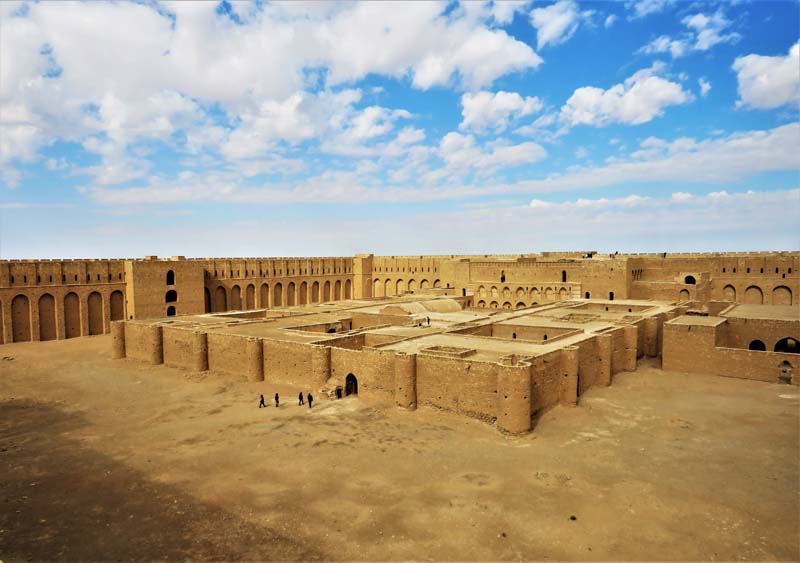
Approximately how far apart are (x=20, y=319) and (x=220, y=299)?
16.8 m

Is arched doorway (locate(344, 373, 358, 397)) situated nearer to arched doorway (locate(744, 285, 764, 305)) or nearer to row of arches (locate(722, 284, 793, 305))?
row of arches (locate(722, 284, 793, 305))

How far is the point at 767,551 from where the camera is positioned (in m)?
11.1

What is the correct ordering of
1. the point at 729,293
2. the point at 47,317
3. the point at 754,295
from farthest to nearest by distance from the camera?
the point at 729,293 → the point at 754,295 → the point at 47,317

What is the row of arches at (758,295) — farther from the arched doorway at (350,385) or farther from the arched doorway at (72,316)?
the arched doorway at (72,316)

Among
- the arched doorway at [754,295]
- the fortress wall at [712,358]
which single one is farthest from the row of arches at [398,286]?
the fortress wall at [712,358]

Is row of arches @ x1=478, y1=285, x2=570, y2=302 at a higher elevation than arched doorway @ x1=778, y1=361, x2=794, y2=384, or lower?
higher

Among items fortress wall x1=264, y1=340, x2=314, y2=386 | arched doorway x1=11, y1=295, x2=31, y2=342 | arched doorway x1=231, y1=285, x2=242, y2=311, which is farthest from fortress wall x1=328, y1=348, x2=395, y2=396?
arched doorway x1=231, y1=285, x2=242, y2=311

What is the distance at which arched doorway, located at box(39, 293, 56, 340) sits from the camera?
3866 cm

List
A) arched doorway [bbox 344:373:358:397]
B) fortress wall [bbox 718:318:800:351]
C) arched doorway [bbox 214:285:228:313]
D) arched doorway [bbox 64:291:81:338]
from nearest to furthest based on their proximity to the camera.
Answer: arched doorway [bbox 344:373:358:397] → fortress wall [bbox 718:318:800:351] → arched doorway [bbox 64:291:81:338] → arched doorway [bbox 214:285:228:313]

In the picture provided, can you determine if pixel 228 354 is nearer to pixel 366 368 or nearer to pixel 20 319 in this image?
pixel 366 368

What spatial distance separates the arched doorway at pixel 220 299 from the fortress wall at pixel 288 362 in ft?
88.9

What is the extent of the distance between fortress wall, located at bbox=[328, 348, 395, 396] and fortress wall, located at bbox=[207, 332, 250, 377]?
18.6ft

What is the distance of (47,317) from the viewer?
128 feet

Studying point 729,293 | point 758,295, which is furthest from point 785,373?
point 729,293
